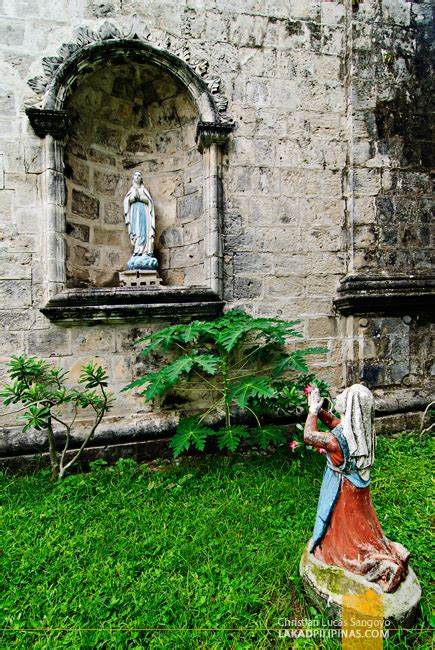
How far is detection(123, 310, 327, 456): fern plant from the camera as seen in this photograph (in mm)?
2840

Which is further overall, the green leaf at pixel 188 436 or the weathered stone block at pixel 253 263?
the weathered stone block at pixel 253 263

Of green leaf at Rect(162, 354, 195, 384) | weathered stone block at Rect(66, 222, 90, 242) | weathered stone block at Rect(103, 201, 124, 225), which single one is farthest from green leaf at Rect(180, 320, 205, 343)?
weathered stone block at Rect(103, 201, 124, 225)

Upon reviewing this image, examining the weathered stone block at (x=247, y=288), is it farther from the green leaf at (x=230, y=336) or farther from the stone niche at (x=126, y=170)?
the green leaf at (x=230, y=336)

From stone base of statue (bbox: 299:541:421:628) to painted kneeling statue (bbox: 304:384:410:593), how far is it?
0.03 meters

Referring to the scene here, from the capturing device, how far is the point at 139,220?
152 inches

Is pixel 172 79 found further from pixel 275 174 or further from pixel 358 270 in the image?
pixel 358 270

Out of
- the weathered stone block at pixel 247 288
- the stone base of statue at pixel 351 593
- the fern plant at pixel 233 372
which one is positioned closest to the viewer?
the stone base of statue at pixel 351 593

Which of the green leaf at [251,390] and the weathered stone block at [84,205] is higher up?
the weathered stone block at [84,205]

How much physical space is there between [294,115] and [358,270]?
6.02 ft

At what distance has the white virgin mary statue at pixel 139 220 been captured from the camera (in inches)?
151

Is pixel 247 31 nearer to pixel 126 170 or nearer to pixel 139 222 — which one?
pixel 126 170

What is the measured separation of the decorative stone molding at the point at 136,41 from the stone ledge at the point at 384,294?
2176 millimetres

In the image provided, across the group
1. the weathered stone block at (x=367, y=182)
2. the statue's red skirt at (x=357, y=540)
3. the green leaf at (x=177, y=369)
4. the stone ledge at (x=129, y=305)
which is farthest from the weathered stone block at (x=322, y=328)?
the statue's red skirt at (x=357, y=540)

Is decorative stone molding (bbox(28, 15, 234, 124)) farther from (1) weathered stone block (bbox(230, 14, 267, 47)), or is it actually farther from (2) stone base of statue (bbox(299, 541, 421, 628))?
(2) stone base of statue (bbox(299, 541, 421, 628))
